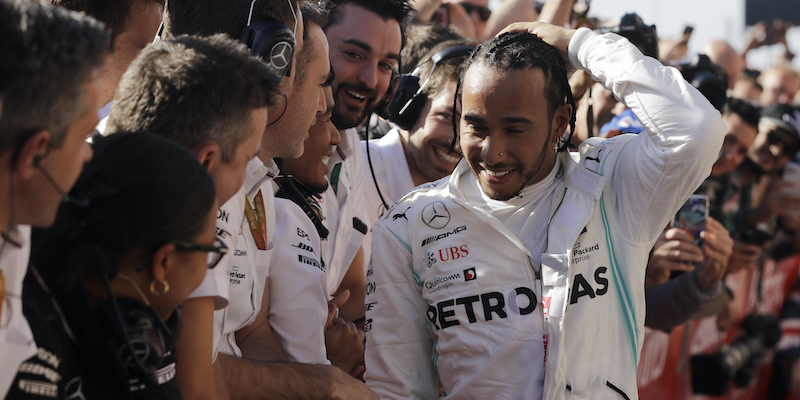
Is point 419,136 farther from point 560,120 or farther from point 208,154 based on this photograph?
point 208,154

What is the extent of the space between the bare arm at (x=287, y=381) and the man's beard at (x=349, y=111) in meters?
1.31

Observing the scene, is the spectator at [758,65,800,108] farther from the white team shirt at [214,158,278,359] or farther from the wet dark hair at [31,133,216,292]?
the wet dark hair at [31,133,216,292]

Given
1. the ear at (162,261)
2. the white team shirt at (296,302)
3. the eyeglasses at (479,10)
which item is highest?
the eyeglasses at (479,10)

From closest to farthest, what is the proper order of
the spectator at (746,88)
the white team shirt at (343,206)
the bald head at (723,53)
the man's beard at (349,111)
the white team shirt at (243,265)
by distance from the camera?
the white team shirt at (243,265) < the white team shirt at (343,206) < the man's beard at (349,111) < the bald head at (723,53) < the spectator at (746,88)

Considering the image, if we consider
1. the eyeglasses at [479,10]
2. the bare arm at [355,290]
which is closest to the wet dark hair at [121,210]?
the bare arm at [355,290]

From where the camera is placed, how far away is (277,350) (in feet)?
7.47

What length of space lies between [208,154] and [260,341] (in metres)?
0.85

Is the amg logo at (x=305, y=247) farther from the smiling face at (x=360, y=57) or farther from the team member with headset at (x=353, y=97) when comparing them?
the smiling face at (x=360, y=57)

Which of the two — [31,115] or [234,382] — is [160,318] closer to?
[31,115]

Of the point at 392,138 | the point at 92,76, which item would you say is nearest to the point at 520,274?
the point at 92,76

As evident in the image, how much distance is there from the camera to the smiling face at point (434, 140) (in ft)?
11.4

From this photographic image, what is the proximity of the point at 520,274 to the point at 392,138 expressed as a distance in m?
1.74

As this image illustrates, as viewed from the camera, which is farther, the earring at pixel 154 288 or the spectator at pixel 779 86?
the spectator at pixel 779 86

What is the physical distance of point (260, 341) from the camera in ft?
7.43
